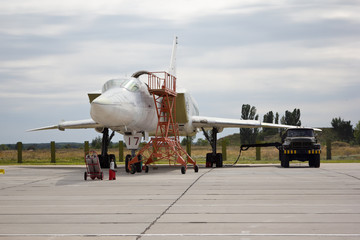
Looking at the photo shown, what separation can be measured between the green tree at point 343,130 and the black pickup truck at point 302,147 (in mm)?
77914

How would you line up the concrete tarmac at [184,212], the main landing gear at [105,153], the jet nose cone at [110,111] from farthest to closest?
the main landing gear at [105,153], the jet nose cone at [110,111], the concrete tarmac at [184,212]

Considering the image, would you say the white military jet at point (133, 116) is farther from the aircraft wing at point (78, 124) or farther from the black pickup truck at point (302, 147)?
the black pickup truck at point (302, 147)

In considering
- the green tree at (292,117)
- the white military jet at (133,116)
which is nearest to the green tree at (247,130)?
the green tree at (292,117)

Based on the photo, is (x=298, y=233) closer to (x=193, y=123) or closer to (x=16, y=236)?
(x=16, y=236)

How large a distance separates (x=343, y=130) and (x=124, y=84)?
86811 millimetres

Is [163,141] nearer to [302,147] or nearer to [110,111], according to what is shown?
[110,111]

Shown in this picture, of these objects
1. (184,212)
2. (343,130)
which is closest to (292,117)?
(343,130)

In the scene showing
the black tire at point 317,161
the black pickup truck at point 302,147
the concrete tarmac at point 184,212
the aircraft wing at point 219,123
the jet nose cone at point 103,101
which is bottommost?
the concrete tarmac at point 184,212

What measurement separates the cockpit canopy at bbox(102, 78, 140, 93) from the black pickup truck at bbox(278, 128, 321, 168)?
8178 mm

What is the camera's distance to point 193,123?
27.7 metres

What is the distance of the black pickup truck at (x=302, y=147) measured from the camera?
24.8 m

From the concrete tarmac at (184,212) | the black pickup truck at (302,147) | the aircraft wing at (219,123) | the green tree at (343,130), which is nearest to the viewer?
the concrete tarmac at (184,212)

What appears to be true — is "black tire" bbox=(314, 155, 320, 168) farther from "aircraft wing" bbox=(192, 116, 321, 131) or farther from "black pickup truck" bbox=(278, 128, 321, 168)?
"aircraft wing" bbox=(192, 116, 321, 131)

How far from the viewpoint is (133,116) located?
65.8ft
